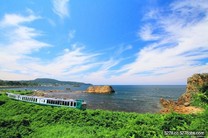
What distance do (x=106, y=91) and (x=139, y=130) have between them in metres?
102

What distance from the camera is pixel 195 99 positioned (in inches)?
250

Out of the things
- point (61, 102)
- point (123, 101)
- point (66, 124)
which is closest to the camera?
point (66, 124)

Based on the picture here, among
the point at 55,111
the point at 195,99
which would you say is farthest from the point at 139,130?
the point at 55,111

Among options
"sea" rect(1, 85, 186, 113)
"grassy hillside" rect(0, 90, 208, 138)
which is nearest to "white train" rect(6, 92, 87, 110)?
"grassy hillside" rect(0, 90, 208, 138)

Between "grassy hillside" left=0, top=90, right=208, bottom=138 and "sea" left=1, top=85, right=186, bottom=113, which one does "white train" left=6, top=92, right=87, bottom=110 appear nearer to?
"grassy hillside" left=0, top=90, right=208, bottom=138

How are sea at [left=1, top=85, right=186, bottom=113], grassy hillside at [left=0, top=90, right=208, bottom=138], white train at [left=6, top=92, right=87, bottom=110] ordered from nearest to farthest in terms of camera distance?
1. grassy hillside at [left=0, top=90, right=208, bottom=138]
2. white train at [left=6, top=92, right=87, bottom=110]
3. sea at [left=1, top=85, right=186, bottom=113]

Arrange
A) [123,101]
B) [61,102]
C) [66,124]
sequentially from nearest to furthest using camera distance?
[66,124] → [61,102] → [123,101]

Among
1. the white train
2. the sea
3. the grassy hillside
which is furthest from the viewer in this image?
the sea

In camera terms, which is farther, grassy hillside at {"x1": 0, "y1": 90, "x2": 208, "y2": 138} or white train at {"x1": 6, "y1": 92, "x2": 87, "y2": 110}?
white train at {"x1": 6, "y1": 92, "x2": 87, "y2": 110}

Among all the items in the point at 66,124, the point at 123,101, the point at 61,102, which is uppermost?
the point at 61,102

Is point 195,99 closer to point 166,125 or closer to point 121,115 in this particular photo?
point 166,125

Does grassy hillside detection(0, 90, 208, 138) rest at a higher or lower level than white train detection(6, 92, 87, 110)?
lower

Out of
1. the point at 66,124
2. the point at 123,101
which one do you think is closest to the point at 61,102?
the point at 66,124

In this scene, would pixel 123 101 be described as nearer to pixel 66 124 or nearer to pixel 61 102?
pixel 61 102
